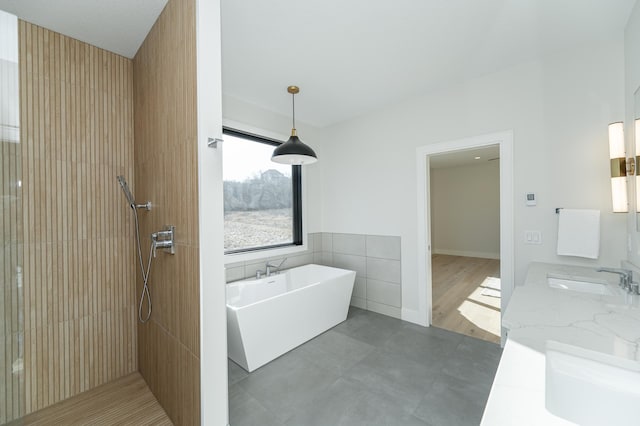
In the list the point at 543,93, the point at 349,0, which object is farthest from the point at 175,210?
the point at 543,93

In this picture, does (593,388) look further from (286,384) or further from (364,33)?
(364,33)

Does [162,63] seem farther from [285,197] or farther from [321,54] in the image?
[285,197]

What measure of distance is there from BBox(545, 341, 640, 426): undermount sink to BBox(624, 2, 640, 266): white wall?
1417 mm

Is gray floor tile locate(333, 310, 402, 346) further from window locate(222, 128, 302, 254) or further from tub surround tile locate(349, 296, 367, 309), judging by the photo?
window locate(222, 128, 302, 254)

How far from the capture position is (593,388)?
74cm

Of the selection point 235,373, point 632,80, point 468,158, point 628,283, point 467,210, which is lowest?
point 235,373

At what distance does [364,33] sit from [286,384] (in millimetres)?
2808

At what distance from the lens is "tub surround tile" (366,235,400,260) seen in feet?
10.7

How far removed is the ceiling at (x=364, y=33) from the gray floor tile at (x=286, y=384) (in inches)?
107

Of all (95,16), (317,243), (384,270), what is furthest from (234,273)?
(95,16)

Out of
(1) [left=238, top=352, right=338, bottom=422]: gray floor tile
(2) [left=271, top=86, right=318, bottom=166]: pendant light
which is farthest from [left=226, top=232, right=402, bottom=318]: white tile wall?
(2) [left=271, top=86, right=318, bottom=166]: pendant light

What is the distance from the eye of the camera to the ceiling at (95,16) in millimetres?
1660

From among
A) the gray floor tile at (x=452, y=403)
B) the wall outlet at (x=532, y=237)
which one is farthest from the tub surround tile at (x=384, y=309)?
the wall outlet at (x=532, y=237)

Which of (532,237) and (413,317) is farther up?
(532,237)
